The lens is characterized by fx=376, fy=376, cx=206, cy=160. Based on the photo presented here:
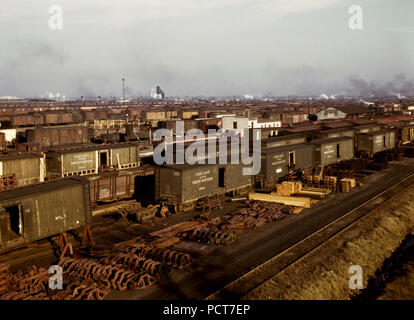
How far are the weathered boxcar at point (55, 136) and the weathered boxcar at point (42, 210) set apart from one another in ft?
103

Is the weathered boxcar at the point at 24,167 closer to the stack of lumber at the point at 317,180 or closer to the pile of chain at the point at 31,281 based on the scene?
the pile of chain at the point at 31,281

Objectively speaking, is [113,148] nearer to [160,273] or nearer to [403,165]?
[160,273]

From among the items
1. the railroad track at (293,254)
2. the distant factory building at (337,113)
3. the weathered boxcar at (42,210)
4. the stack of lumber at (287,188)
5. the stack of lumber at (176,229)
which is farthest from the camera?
the distant factory building at (337,113)

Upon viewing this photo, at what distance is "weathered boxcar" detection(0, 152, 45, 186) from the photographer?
3012 cm

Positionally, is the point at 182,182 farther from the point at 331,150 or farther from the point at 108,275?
the point at 331,150

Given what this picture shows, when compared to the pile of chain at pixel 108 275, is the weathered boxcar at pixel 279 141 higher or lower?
higher

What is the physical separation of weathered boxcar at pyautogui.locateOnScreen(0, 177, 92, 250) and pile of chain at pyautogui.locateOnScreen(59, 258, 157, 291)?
315 cm

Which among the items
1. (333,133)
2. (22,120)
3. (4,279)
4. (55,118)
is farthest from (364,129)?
(22,120)

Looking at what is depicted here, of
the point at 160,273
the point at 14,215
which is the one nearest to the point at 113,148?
the point at 14,215

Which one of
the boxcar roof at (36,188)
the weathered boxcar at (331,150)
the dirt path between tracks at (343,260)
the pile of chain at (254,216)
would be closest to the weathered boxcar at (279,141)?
the weathered boxcar at (331,150)

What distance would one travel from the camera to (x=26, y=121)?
71.8m

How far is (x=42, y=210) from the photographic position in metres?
20.6

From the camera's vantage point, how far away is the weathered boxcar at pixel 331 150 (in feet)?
143
